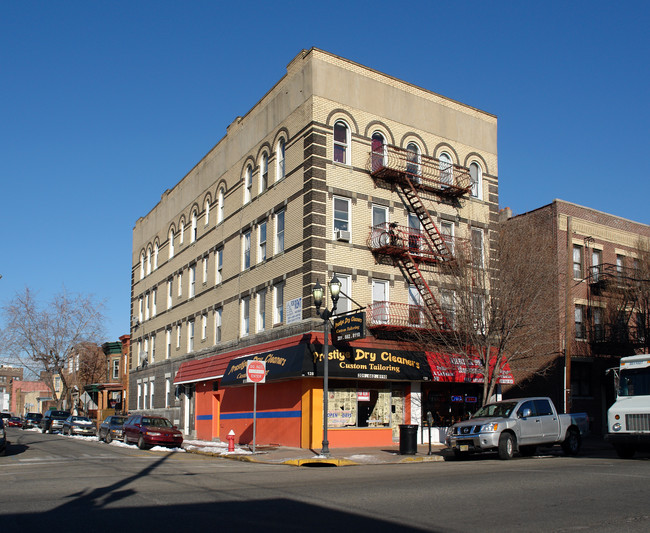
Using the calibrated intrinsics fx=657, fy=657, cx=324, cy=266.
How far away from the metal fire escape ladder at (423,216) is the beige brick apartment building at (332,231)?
64mm

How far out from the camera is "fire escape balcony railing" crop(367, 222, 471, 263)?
2611 cm

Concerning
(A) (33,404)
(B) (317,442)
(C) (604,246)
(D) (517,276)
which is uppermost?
(C) (604,246)

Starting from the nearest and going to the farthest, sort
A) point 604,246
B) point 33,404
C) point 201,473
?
point 201,473, point 604,246, point 33,404

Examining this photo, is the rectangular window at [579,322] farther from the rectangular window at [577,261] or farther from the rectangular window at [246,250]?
the rectangular window at [246,250]

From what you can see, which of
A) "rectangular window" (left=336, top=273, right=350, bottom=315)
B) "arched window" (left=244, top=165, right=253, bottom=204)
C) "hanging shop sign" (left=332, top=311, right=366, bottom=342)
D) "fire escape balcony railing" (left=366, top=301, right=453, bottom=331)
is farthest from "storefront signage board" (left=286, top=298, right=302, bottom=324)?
"arched window" (left=244, top=165, right=253, bottom=204)

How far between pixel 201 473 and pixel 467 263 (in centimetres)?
1391

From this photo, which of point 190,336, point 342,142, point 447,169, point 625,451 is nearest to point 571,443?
point 625,451

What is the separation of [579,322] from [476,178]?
9424mm

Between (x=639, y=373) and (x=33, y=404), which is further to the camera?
(x=33, y=404)

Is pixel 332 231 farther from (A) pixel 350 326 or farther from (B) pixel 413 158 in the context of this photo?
(B) pixel 413 158

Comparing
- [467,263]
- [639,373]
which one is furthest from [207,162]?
[639,373]

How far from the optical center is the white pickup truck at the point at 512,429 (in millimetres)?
18844

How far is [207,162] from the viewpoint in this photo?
1436 inches

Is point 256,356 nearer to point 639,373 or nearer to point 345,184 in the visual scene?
point 345,184
